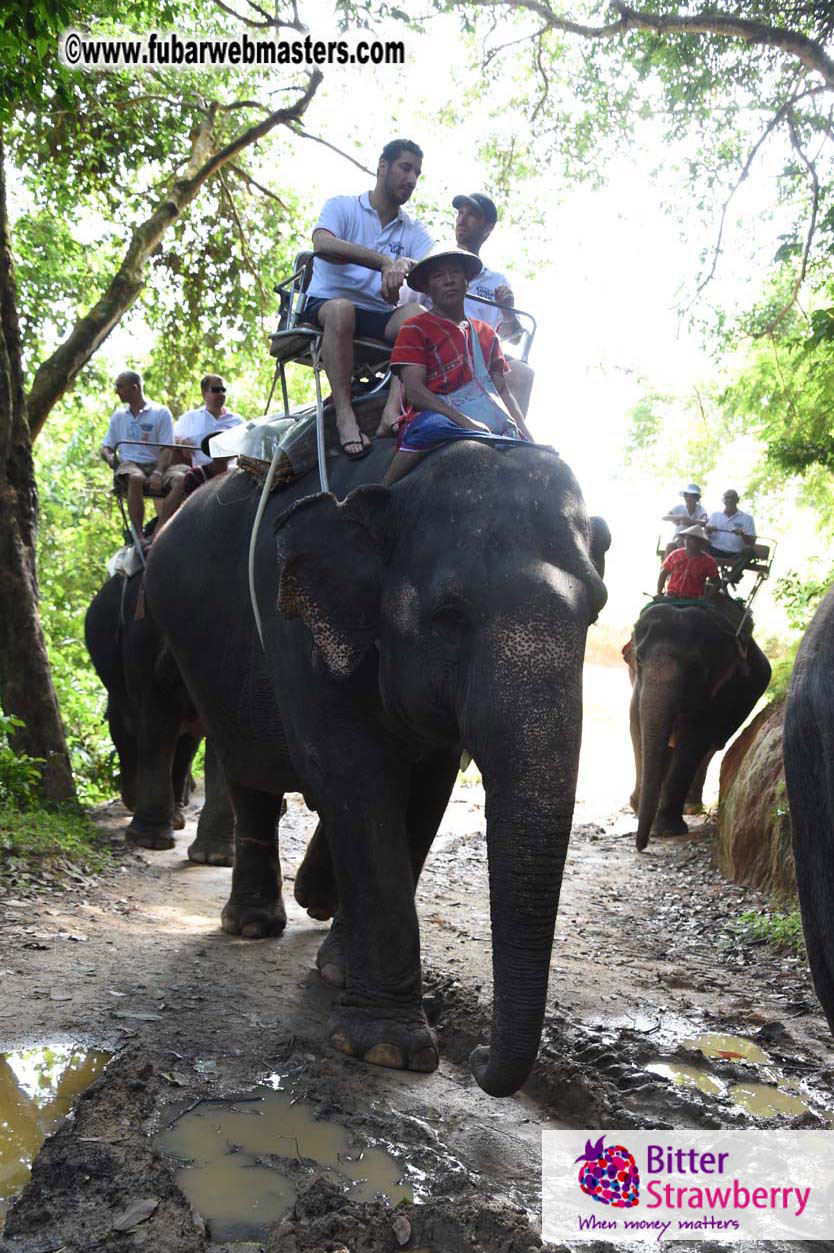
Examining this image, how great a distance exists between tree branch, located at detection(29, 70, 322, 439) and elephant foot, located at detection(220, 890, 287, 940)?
478cm

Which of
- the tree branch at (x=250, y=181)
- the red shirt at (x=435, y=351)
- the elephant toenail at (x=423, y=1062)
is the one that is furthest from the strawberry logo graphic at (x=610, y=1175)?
the tree branch at (x=250, y=181)

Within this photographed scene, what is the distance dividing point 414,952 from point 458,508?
160cm

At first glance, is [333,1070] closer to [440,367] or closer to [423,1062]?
[423,1062]

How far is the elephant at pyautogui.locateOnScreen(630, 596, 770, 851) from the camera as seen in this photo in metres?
10.4

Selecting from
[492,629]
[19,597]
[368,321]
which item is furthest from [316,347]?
[19,597]

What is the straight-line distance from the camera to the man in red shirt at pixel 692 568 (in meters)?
11.3

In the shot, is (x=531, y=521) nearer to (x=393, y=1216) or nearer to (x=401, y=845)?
(x=401, y=845)

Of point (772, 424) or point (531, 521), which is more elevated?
point (772, 424)

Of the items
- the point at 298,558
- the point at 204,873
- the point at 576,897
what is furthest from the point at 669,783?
the point at 298,558

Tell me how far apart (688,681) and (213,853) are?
4.54 m

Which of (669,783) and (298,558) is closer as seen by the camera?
(298,558)

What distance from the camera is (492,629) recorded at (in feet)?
12.0

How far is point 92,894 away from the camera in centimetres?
702

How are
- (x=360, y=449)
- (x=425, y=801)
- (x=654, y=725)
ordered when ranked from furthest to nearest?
1. (x=654, y=725)
2. (x=425, y=801)
3. (x=360, y=449)
